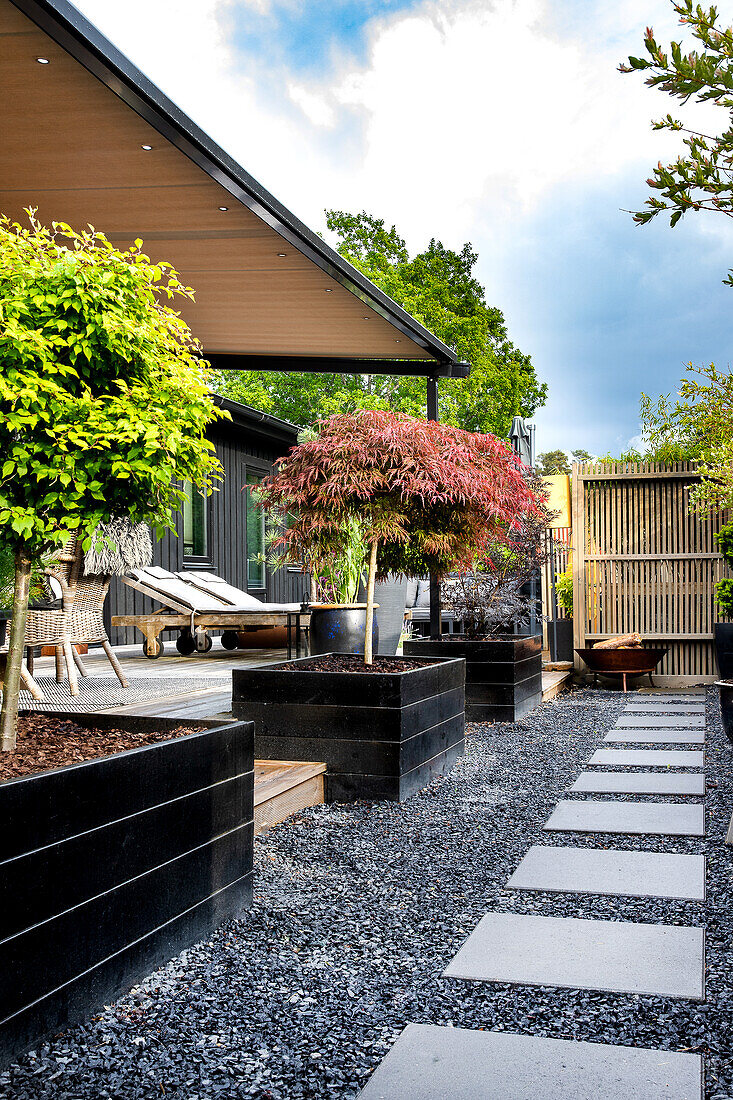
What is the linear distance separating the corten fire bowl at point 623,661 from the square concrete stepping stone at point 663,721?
1.50m

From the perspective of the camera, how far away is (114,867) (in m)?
1.86

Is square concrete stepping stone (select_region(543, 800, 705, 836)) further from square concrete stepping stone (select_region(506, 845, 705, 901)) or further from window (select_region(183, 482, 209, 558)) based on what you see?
window (select_region(183, 482, 209, 558))

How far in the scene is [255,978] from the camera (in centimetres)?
205

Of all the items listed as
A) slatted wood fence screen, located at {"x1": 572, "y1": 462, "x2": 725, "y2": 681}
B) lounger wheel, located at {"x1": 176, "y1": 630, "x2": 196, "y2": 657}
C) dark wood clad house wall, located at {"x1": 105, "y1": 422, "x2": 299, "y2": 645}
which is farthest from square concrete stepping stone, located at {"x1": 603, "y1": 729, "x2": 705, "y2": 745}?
dark wood clad house wall, located at {"x1": 105, "y1": 422, "x2": 299, "y2": 645}

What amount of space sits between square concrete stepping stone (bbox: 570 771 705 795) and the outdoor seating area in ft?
0.13

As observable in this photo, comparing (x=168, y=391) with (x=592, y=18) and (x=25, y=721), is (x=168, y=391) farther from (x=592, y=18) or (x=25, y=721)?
(x=592, y=18)

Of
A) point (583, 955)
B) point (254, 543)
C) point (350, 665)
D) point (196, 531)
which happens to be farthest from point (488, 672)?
point (254, 543)

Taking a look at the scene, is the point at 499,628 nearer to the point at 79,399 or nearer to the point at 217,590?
the point at 217,590

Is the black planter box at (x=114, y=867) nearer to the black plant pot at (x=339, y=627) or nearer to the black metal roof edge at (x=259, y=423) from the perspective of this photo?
the black plant pot at (x=339, y=627)

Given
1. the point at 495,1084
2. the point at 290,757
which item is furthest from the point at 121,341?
the point at 290,757

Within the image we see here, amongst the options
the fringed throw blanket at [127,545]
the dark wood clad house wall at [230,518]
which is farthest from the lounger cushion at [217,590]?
the fringed throw blanket at [127,545]

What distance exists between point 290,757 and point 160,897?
173 cm

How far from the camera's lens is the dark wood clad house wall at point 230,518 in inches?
459

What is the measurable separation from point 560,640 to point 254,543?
640 centimetres
